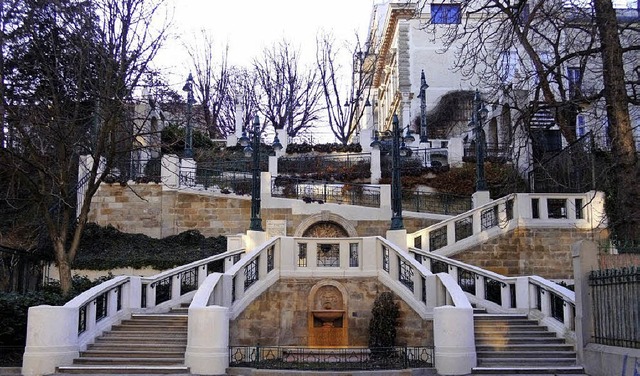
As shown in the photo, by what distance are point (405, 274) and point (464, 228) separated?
5526 mm

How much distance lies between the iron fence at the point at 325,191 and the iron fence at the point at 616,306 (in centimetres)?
1554

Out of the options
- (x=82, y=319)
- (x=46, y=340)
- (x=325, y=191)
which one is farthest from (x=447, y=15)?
(x=46, y=340)

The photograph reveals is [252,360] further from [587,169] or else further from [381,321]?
[587,169]

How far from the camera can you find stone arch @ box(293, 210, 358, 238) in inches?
992

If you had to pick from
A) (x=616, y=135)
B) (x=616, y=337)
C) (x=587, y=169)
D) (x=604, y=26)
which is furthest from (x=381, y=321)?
(x=587, y=169)

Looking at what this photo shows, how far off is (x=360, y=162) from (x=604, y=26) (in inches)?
662

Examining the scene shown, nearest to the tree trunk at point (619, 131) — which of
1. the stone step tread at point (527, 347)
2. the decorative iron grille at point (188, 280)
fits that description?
the stone step tread at point (527, 347)

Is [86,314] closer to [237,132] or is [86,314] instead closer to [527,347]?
[527,347]

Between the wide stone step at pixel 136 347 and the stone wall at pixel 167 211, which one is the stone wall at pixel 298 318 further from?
the stone wall at pixel 167 211

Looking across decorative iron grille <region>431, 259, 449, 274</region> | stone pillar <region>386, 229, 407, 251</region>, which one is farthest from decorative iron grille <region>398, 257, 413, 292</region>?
stone pillar <region>386, 229, 407, 251</region>

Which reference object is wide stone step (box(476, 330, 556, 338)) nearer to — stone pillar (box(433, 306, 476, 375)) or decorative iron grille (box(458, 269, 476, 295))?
stone pillar (box(433, 306, 476, 375))

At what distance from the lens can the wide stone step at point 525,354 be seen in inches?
494

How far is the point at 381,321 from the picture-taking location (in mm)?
14844

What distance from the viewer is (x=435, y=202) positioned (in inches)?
1118
